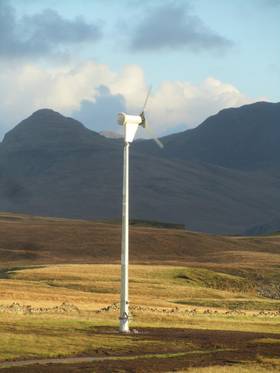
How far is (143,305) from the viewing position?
265ft

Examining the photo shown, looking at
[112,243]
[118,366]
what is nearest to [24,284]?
[118,366]

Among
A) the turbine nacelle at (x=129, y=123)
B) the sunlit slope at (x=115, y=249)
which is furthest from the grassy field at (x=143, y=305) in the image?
the turbine nacelle at (x=129, y=123)

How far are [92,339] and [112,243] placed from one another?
471 ft

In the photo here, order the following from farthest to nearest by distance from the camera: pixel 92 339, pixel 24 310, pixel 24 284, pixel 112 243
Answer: pixel 112 243, pixel 24 284, pixel 24 310, pixel 92 339

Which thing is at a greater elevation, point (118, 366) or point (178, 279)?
point (118, 366)

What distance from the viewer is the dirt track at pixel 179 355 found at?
33.1m

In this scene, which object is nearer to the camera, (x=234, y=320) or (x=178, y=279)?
(x=234, y=320)

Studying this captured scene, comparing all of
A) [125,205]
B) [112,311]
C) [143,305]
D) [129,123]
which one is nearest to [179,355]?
[125,205]

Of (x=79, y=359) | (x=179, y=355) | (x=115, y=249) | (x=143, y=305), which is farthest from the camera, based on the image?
(x=115, y=249)

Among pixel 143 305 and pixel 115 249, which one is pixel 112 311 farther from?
pixel 115 249

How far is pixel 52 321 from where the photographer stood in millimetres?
48562

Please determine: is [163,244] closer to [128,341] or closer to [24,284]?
[24,284]

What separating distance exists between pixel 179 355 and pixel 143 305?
4297 cm

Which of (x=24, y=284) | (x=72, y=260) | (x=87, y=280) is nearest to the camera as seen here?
(x=24, y=284)
